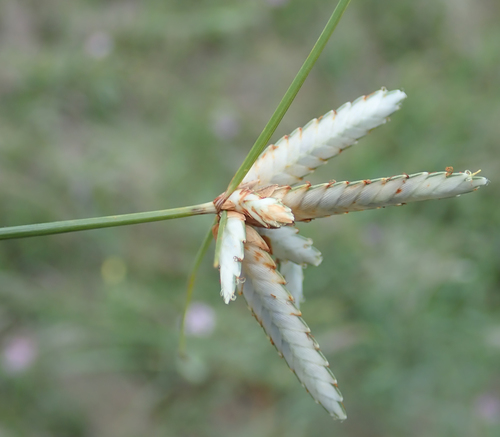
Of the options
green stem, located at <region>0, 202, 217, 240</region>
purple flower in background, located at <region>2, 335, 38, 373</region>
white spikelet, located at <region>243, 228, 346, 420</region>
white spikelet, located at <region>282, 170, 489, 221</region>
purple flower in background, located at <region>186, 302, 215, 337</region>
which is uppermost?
purple flower in background, located at <region>2, 335, 38, 373</region>

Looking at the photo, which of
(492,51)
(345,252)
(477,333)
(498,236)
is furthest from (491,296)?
(492,51)

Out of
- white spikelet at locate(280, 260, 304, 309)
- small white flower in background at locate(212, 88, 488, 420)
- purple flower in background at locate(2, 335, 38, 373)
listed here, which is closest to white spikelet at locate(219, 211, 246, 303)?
small white flower in background at locate(212, 88, 488, 420)

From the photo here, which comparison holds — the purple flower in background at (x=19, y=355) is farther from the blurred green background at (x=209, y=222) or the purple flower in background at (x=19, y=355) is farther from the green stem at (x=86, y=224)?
the green stem at (x=86, y=224)

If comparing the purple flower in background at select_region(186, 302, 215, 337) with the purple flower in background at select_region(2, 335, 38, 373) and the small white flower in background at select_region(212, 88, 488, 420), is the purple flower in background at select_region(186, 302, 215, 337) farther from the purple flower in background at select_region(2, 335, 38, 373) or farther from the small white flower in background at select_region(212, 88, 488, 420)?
the small white flower in background at select_region(212, 88, 488, 420)

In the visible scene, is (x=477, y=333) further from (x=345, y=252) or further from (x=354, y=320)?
(x=345, y=252)

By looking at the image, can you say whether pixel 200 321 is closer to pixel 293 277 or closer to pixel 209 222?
pixel 209 222

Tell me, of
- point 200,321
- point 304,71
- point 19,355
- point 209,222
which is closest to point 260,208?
point 304,71
